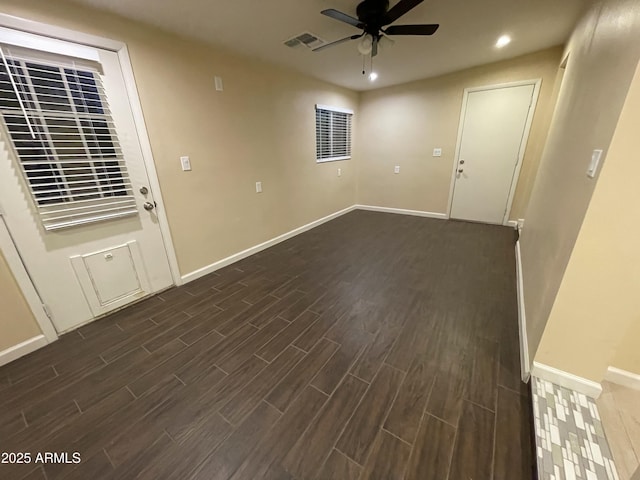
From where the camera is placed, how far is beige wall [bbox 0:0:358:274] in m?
2.15

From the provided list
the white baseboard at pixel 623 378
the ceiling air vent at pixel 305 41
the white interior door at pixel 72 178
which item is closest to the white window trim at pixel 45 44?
the white interior door at pixel 72 178

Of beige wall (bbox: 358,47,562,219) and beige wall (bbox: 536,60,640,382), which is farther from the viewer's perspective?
beige wall (bbox: 358,47,562,219)

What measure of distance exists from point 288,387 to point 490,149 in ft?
14.8

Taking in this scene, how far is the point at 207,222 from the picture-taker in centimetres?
289

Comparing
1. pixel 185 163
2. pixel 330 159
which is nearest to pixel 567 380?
pixel 185 163

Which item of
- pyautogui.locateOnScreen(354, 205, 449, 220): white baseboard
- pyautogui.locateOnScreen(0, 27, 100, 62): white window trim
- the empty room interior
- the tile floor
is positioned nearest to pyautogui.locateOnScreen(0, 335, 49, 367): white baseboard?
the empty room interior

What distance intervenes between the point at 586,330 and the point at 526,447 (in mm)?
645

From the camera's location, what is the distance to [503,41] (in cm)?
284

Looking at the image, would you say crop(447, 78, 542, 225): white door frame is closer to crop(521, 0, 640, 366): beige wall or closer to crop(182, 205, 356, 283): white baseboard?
crop(521, 0, 640, 366): beige wall

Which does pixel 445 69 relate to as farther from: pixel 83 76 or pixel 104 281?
pixel 104 281

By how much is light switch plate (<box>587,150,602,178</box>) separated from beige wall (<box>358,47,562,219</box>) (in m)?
3.13

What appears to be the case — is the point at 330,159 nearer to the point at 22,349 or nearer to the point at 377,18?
the point at 377,18

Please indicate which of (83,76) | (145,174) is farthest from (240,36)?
(145,174)

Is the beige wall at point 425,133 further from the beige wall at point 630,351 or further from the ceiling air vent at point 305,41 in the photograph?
the beige wall at point 630,351
